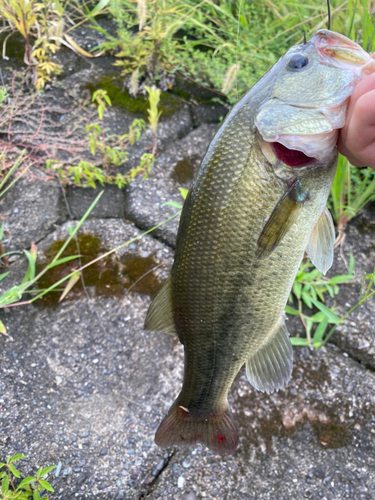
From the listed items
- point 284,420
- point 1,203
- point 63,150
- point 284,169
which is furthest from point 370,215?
point 1,203

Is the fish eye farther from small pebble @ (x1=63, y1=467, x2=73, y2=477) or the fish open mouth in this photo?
small pebble @ (x1=63, y1=467, x2=73, y2=477)

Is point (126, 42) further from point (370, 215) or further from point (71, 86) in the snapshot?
point (370, 215)

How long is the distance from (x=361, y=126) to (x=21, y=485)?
1.76 meters

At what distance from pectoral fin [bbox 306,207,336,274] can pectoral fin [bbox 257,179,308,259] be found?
19cm

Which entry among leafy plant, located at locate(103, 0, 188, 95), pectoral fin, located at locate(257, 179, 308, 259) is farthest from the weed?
pectoral fin, located at locate(257, 179, 308, 259)

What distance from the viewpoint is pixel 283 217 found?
1.21m

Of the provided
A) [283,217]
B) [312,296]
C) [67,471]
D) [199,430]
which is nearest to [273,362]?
[199,430]

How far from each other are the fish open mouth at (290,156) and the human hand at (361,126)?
0.39 ft

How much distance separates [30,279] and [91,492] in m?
1.13

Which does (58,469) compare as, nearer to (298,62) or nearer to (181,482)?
(181,482)

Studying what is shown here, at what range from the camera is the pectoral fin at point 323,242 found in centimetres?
138

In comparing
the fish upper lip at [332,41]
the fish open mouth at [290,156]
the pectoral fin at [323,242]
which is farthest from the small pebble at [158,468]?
the fish upper lip at [332,41]

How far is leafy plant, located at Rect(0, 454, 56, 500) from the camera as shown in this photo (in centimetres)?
141

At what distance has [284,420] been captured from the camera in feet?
6.27
